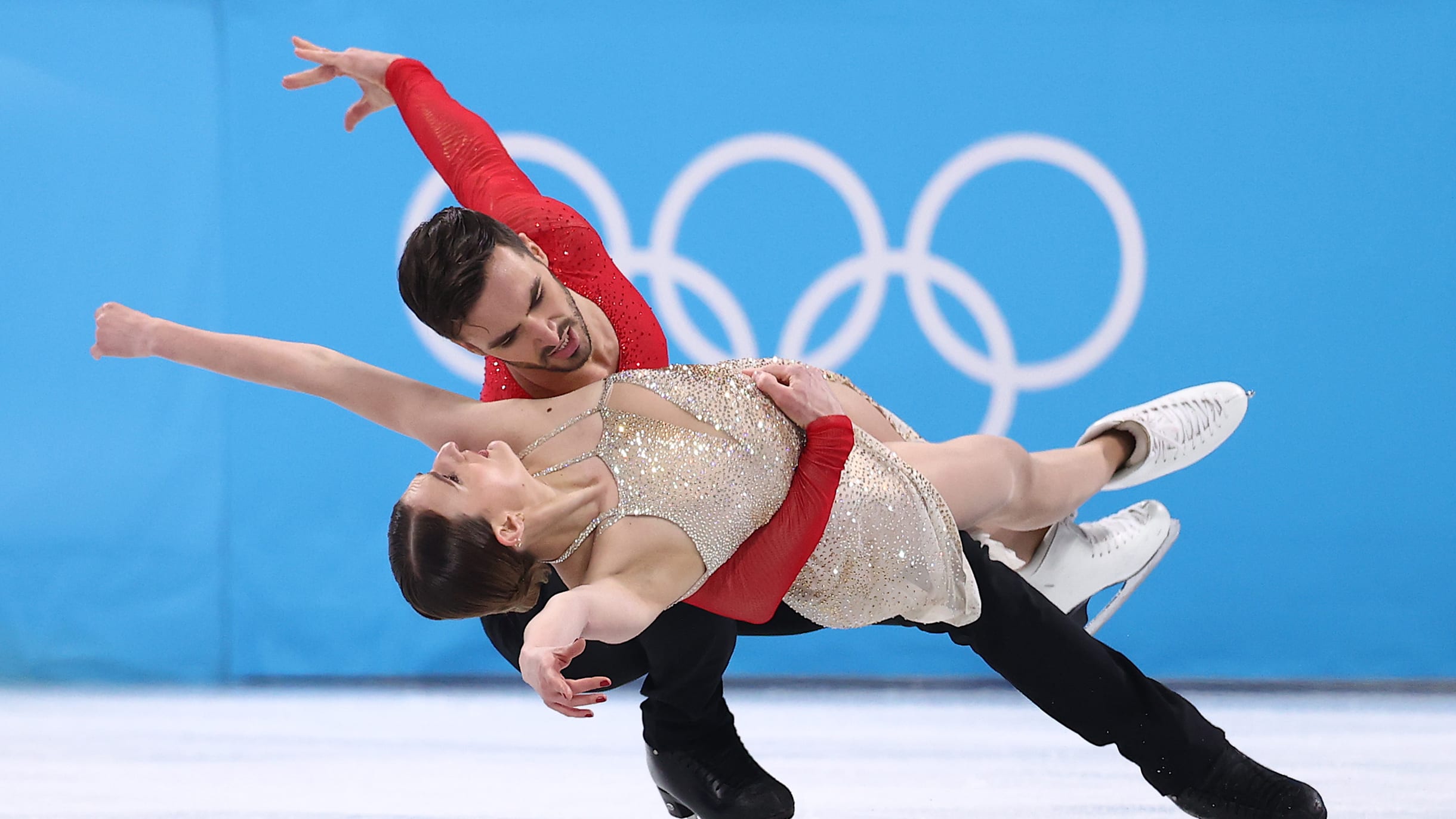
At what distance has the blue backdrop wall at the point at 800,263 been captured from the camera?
4262 mm

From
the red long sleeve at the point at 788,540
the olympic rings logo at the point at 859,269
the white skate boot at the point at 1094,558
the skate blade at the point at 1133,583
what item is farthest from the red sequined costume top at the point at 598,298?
the olympic rings logo at the point at 859,269

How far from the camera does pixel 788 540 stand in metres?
2.21

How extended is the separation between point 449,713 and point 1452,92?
3688mm

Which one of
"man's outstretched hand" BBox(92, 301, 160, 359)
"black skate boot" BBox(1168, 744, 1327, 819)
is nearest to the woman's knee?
"black skate boot" BBox(1168, 744, 1327, 819)

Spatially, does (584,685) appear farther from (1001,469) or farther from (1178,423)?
(1178,423)

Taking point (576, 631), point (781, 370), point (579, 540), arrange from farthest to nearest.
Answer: point (781, 370), point (579, 540), point (576, 631)

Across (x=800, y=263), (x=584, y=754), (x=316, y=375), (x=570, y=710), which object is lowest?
(x=584, y=754)

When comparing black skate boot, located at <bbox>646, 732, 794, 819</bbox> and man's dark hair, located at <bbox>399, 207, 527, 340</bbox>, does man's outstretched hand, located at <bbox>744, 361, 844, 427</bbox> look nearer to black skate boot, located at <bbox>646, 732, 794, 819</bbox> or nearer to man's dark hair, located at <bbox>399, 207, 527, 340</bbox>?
man's dark hair, located at <bbox>399, 207, 527, 340</bbox>

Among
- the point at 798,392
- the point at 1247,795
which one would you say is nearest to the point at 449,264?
the point at 798,392

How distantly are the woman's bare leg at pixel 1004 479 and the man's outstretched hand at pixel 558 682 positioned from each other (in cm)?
96

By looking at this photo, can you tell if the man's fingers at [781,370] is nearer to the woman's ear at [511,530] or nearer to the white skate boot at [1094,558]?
the woman's ear at [511,530]

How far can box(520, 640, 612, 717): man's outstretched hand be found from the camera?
5.22 ft

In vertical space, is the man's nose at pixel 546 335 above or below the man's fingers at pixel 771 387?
below

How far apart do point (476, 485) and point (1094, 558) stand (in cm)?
139
